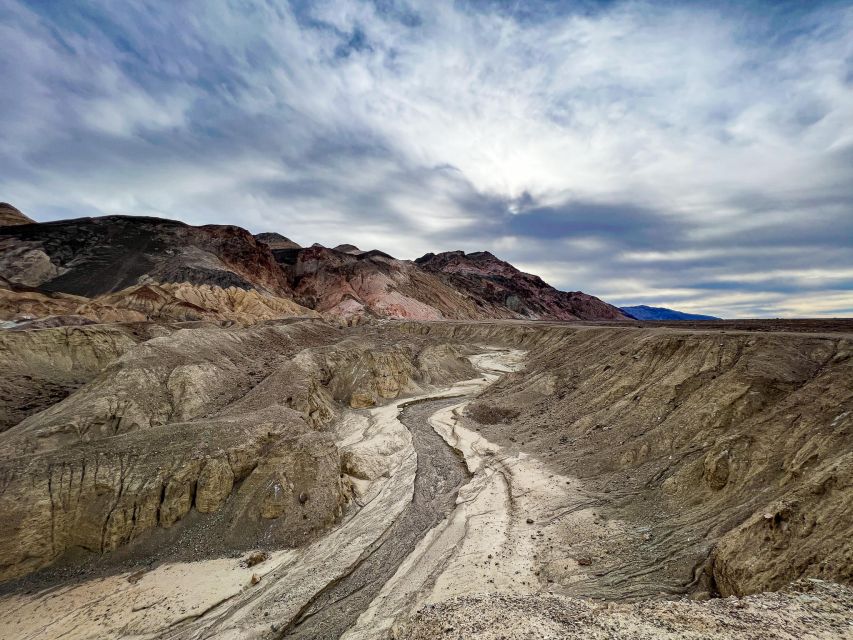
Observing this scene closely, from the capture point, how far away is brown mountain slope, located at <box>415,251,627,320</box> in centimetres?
14038

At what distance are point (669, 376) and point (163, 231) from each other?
101854 millimetres

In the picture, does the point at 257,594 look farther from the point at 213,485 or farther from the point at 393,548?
the point at 213,485

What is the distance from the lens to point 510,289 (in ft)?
503

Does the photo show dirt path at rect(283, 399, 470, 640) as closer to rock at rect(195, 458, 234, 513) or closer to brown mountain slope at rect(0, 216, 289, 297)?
rock at rect(195, 458, 234, 513)

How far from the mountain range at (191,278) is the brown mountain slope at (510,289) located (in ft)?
19.0

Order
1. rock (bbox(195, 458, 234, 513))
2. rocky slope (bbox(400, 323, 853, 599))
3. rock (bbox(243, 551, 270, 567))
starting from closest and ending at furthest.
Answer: rocky slope (bbox(400, 323, 853, 599)) → rock (bbox(243, 551, 270, 567)) → rock (bbox(195, 458, 234, 513))

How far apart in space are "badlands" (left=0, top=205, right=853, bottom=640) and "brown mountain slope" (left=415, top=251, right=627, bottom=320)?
11042 cm

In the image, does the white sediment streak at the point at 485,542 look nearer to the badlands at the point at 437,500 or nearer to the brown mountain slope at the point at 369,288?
the badlands at the point at 437,500

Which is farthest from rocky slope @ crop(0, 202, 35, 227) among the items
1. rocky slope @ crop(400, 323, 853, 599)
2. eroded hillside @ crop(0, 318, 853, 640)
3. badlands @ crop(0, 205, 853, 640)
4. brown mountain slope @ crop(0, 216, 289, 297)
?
rocky slope @ crop(400, 323, 853, 599)

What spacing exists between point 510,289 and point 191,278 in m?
113

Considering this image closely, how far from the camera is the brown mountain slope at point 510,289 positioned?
140375 millimetres

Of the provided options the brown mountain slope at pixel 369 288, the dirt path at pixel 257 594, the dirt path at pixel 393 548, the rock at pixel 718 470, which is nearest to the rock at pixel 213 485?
the dirt path at pixel 257 594

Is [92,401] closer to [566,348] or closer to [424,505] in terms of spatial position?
[424,505]

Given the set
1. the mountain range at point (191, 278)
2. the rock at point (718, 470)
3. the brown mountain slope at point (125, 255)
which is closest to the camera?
the rock at point (718, 470)
